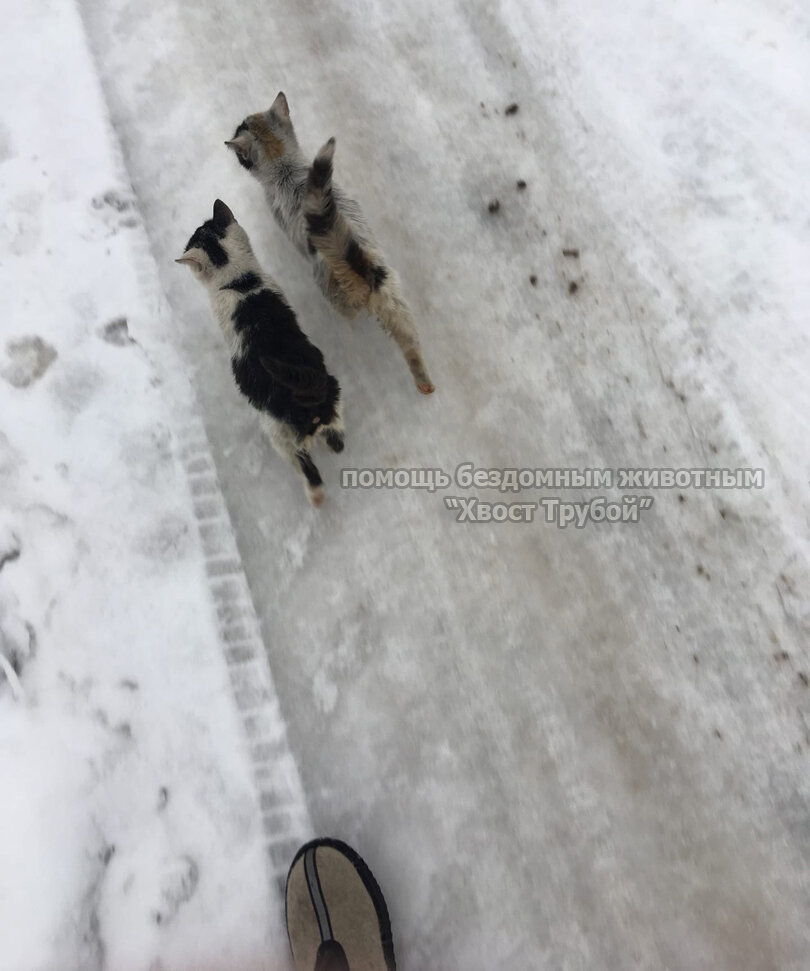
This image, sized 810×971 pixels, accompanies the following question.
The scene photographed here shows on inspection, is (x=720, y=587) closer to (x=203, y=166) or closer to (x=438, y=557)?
(x=438, y=557)

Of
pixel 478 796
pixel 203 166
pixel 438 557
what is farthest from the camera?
pixel 203 166

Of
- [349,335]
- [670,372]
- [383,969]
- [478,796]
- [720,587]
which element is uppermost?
[670,372]

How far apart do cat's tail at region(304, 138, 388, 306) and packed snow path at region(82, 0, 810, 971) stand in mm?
424

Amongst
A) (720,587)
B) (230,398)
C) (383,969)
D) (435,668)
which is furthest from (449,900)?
(230,398)

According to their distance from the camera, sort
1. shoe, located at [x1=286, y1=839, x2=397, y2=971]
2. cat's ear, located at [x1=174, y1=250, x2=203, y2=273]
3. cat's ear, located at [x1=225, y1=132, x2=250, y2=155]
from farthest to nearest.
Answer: cat's ear, located at [x1=225, y1=132, x2=250, y2=155] → cat's ear, located at [x1=174, y1=250, x2=203, y2=273] → shoe, located at [x1=286, y1=839, x2=397, y2=971]

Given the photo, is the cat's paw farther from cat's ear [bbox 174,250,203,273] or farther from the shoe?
the shoe

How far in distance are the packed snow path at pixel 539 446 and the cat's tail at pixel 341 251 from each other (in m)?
0.42

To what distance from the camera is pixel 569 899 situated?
90.8 inches

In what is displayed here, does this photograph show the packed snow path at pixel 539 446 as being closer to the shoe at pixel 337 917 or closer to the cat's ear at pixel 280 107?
the shoe at pixel 337 917

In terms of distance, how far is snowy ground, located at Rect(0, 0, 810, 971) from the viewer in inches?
92.8

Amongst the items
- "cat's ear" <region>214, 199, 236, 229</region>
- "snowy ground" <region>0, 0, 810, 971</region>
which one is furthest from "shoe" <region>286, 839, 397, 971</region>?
"cat's ear" <region>214, 199, 236, 229</region>

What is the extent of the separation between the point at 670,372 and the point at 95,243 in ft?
8.97

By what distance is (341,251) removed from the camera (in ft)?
8.09

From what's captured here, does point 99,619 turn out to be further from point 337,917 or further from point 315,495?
point 337,917
